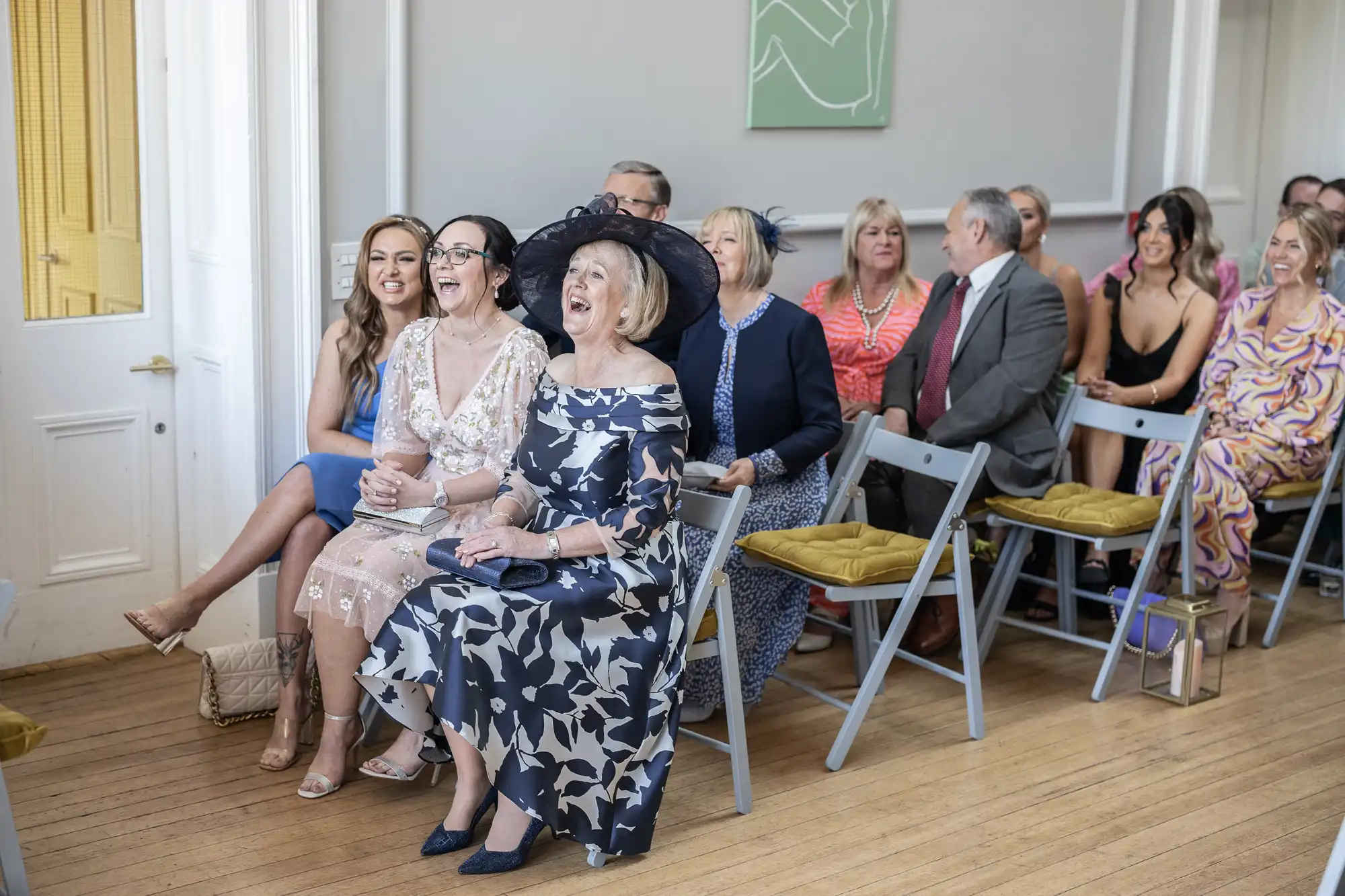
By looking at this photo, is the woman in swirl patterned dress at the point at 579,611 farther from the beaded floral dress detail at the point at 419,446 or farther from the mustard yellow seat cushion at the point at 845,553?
the mustard yellow seat cushion at the point at 845,553

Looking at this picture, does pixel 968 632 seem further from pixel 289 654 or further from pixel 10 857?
pixel 10 857

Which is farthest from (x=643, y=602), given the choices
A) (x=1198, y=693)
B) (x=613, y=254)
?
(x=1198, y=693)

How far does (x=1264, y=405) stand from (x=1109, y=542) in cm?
112

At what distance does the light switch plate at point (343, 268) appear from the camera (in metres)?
4.48

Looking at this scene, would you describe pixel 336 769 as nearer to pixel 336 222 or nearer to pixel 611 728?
pixel 611 728

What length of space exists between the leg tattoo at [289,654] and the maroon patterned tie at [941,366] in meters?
2.25

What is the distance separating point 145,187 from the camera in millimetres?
4629

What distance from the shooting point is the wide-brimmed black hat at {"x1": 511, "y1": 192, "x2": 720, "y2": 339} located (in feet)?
11.6

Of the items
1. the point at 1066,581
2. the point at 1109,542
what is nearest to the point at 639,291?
the point at 1109,542

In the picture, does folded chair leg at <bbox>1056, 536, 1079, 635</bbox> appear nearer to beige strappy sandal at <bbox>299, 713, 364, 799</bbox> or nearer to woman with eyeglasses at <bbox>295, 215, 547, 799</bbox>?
woman with eyeglasses at <bbox>295, 215, 547, 799</bbox>

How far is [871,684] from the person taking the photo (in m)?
4.11

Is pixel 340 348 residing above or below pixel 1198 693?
above

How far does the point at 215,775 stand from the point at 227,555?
58 cm

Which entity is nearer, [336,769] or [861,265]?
[336,769]
